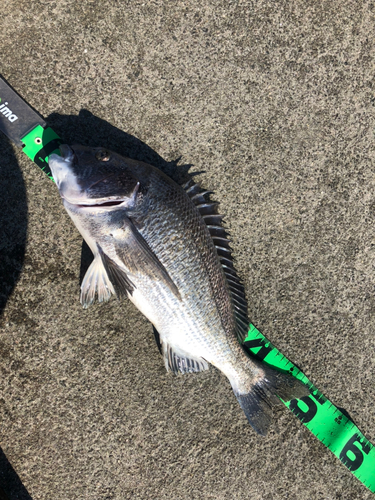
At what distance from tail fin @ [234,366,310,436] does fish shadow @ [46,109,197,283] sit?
1477 mm

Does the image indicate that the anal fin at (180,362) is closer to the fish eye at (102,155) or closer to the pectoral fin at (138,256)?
the pectoral fin at (138,256)

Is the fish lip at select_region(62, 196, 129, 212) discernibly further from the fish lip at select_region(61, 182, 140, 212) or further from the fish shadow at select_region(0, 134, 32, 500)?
the fish shadow at select_region(0, 134, 32, 500)

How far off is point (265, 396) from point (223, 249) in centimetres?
110

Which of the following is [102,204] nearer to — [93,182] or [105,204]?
[105,204]

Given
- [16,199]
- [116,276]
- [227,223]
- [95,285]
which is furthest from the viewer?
[227,223]

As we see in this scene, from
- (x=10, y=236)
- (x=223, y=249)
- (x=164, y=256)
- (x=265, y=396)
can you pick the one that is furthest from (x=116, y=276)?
(x=265, y=396)

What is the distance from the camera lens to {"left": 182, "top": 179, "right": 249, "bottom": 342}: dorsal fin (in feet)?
6.81

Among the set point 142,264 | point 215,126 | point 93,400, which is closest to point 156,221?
point 142,264

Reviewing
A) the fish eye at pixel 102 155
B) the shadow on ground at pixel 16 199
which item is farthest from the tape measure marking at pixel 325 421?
the fish eye at pixel 102 155

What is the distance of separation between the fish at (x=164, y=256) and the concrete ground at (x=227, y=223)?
27cm

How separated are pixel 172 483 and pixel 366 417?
5.27 ft

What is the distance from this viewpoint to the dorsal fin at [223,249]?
2.08m

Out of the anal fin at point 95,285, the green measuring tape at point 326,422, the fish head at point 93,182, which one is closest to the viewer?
the fish head at point 93,182

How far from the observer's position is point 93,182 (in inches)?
71.8
